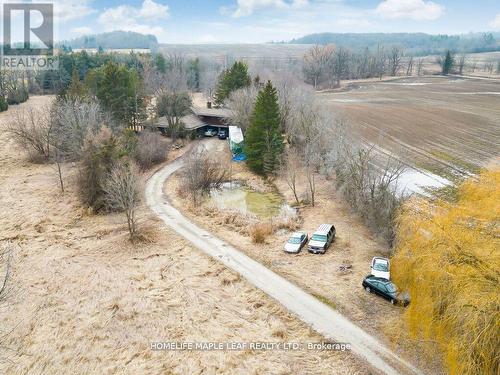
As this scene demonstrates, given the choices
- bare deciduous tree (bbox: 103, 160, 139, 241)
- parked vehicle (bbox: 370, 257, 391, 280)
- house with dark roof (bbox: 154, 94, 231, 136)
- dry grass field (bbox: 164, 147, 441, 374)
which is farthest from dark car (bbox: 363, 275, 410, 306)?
house with dark roof (bbox: 154, 94, 231, 136)

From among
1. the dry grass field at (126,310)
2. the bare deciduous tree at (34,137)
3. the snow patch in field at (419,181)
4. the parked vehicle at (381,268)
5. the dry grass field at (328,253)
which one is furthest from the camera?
the bare deciduous tree at (34,137)

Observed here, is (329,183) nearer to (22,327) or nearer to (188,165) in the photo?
(188,165)

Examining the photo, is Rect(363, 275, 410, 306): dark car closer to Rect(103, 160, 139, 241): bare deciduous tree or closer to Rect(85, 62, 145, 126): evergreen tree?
Rect(103, 160, 139, 241): bare deciduous tree

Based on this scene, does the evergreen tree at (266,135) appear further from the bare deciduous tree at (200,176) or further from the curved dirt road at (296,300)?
the curved dirt road at (296,300)

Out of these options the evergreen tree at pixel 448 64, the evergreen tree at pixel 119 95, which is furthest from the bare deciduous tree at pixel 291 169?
the evergreen tree at pixel 448 64

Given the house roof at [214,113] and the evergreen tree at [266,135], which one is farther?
the house roof at [214,113]

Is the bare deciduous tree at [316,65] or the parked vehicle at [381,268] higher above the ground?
the bare deciduous tree at [316,65]

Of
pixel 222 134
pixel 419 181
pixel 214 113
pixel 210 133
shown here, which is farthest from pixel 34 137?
pixel 419 181
